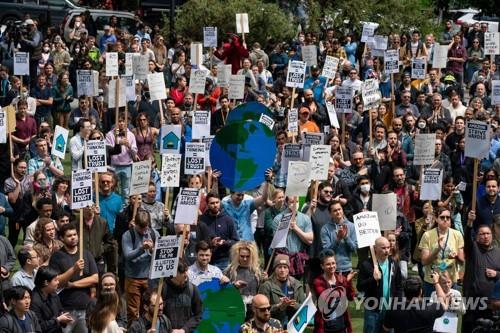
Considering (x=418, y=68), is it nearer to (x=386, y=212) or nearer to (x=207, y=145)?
(x=207, y=145)

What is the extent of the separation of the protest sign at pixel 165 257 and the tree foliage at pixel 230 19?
22.7 m

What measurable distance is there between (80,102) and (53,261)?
10.2 meters

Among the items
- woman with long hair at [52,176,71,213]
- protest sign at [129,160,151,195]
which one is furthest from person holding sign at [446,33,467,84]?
protest sign at [129,160,151,195]

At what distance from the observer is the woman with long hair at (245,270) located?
15484 millimetres

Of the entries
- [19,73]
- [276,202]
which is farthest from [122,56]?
[276,202]

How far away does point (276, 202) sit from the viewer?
18.0 m

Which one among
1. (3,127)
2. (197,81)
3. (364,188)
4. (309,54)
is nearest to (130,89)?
(197,81)

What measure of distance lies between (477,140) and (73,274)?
588 cm

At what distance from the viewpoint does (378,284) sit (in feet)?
50.2

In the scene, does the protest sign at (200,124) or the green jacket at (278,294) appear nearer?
the green jacket at (278,294)

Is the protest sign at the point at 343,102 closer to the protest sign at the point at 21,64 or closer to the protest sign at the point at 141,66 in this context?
the protest sign at the point at 141,66

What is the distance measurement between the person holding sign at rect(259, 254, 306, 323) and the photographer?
18.5 metres

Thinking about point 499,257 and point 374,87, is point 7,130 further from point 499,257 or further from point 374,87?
point 499,257

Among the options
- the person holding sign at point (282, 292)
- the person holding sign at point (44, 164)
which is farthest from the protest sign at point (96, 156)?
the person holding sign at point (282, 292)
